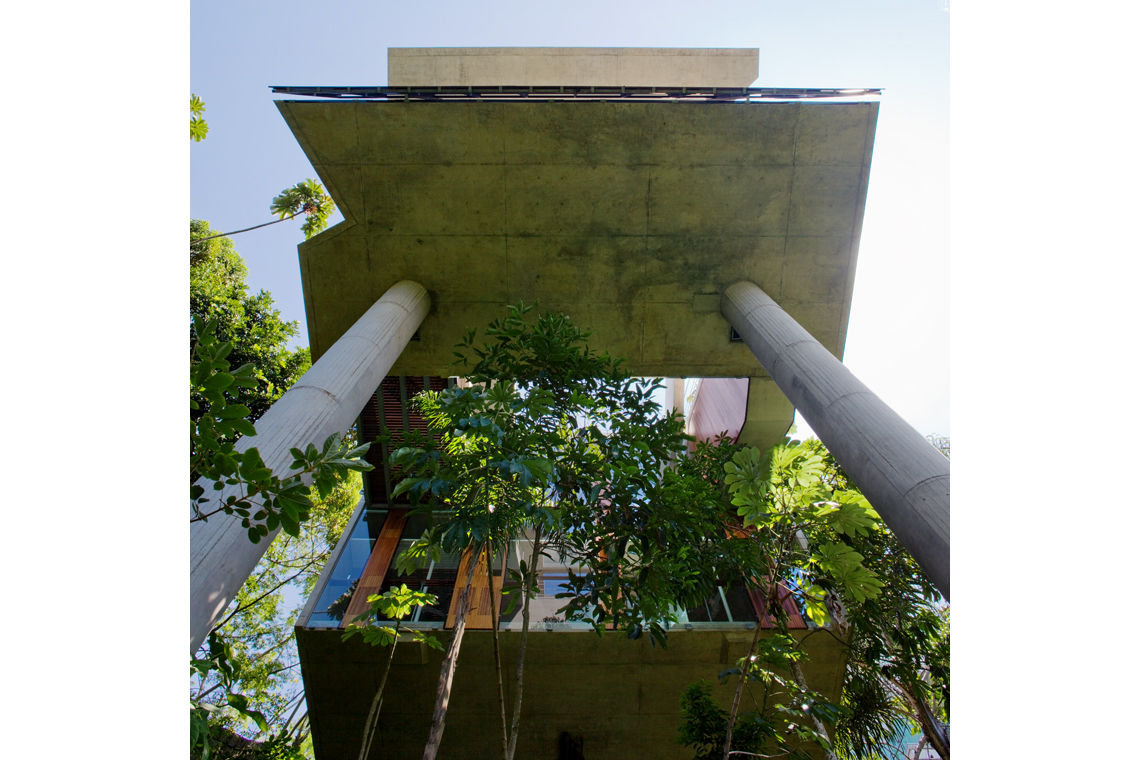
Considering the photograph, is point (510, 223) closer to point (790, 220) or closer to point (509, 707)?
point (790, 220)

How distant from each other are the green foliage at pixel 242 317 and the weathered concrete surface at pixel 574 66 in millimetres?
6441

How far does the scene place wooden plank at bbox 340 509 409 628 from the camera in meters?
11.7

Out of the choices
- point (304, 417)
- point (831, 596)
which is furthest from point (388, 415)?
point (831, 596)

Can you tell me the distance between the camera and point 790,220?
9305 millimetres

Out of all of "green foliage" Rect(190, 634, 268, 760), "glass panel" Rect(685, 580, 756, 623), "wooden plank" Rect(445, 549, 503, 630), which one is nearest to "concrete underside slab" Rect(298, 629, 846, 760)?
"glass panel" Rect(685, 580, 756, 623)

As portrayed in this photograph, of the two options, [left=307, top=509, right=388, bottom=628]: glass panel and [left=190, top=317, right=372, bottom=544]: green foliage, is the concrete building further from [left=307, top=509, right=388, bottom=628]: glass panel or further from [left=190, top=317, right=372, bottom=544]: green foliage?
[left=190, top=317, right=372, bottom=544]: green foliage

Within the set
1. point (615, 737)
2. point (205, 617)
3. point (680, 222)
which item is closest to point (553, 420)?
point (205, 617)

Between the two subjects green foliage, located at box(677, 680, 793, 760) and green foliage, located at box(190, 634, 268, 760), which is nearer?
green foliage, located at box(190, 634, 268, 760)

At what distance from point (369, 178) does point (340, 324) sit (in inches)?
110

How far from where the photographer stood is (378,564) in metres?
13.2

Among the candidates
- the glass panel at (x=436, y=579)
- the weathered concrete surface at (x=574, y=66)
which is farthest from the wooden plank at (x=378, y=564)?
the weathered concrete surface at (x=574, y=66)

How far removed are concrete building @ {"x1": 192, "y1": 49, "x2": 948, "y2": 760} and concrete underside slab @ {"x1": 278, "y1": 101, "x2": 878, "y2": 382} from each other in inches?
→ 1.2

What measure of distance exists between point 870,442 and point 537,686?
822 cm
